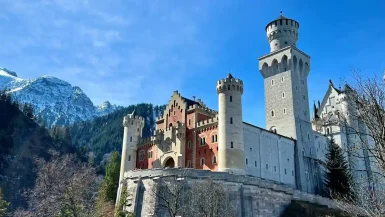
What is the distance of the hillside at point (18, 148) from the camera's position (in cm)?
10856

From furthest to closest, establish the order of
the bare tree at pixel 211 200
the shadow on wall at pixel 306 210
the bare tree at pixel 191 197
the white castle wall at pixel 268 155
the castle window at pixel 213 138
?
the white castle wall at pixel 268 155 < the castle window at pixel 213 138 < the shadow on wall at pixel 306 210 < the bare tree at pixel 191 197 < the bare tree at pixel 211 200

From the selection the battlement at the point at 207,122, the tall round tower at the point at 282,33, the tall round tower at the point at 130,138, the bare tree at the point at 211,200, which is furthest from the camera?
the tall round tower at the point at 282,33

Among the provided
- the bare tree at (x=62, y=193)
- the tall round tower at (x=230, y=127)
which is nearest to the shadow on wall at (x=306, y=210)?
the tall round tower at (x=230, y=127)

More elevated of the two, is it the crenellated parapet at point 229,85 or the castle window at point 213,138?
the crenellated parapet at point 229,85

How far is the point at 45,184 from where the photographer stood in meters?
47.7

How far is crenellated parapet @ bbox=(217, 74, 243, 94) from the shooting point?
57.8 meters

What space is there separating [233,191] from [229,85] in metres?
16.4

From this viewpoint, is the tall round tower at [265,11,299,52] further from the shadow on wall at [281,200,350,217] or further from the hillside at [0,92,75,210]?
the hillside at [0,92,75,210]

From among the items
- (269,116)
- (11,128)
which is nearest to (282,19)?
(269,116)

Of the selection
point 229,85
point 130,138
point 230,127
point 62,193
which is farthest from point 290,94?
point 62,193

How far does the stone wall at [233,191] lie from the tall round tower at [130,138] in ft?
45.8

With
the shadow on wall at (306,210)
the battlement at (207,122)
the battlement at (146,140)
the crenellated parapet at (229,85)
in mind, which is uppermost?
the crenellated parapet at (229,85)

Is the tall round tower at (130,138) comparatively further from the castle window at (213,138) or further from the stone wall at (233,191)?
the castle window at (213,138)

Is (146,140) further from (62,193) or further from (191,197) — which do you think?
(62,193)
